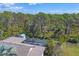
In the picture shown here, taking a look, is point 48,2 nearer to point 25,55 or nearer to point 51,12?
point 51,12

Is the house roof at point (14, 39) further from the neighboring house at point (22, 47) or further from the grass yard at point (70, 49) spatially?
the grass yard at point (70, 49)

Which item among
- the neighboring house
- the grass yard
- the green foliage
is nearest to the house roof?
the neighboring house

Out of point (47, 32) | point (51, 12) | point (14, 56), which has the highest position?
point (51, 12)

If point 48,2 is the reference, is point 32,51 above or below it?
below

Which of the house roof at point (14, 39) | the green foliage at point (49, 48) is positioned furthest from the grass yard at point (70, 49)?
the house roof at point (14, 39)

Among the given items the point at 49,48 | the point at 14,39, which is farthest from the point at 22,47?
the point at 49,48

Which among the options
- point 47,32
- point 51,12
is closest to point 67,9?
point 51,12

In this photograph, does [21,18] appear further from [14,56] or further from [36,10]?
[14,56]
